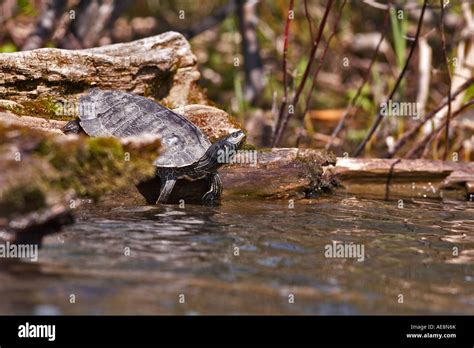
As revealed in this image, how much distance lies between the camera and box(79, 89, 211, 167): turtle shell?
619cm

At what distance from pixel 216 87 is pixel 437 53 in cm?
366

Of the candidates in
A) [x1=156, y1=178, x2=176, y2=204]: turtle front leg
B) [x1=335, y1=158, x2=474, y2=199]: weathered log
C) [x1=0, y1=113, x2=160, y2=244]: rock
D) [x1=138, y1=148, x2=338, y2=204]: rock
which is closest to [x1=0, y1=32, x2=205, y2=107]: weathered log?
[x1=138, y1=148, x2=338, y2=204]: rock

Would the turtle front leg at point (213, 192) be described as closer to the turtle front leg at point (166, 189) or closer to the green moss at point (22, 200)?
the turtle front leg at point (166, 189)

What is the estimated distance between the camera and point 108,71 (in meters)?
7.19

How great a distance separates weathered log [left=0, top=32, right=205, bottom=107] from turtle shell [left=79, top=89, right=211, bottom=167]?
503 mm

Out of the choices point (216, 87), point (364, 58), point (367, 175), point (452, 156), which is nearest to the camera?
point (367, 175)

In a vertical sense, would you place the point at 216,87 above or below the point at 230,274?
above

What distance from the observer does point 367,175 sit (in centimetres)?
760

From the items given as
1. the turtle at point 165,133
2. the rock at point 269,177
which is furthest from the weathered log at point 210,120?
the turtle at point 165,133

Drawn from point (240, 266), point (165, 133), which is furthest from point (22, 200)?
point (165, 133)

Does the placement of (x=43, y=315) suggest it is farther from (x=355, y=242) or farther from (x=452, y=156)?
(x=452, y=156)

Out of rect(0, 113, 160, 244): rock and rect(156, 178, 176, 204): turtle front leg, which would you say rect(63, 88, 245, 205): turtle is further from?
rect(0, 113, 160, 244): rock
